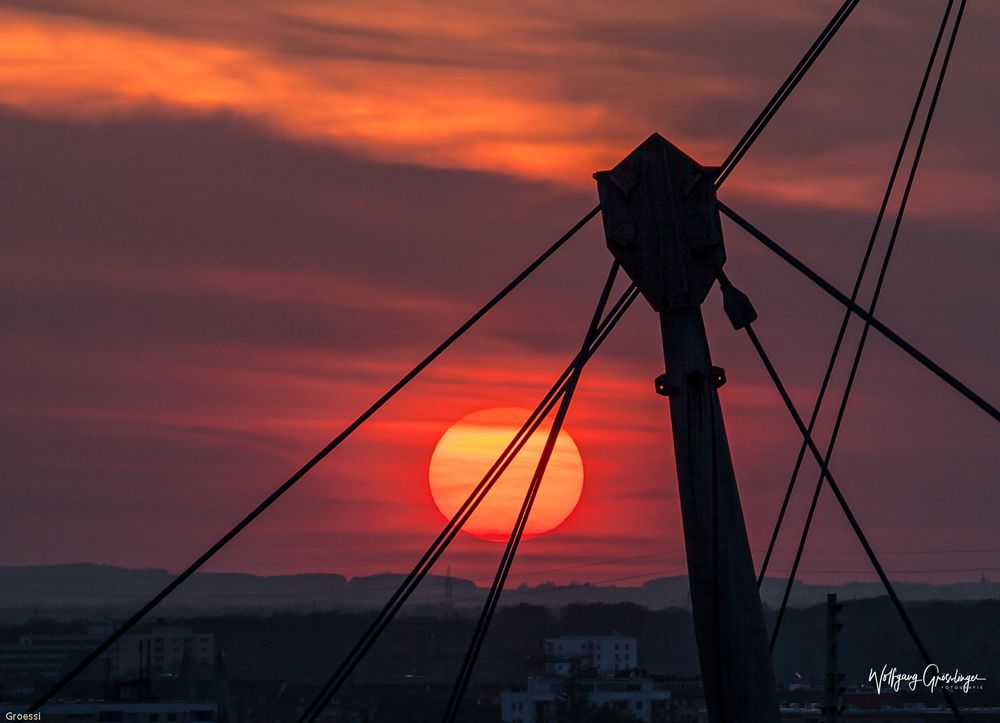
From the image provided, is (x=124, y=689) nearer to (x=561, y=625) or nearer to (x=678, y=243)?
(x=561, y=625)

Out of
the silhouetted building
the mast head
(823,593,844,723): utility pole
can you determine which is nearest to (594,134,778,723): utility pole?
the mast head

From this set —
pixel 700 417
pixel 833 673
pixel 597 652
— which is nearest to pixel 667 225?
pixel 700 417

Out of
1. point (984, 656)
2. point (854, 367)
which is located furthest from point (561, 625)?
point (854, 367)

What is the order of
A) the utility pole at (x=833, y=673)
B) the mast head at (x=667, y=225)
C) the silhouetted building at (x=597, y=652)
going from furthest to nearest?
1. the silhouetted building at (x=597, y=652)
2. the utility pole at (x=833, y=673)
3. the mast head at (x=667, y=225)

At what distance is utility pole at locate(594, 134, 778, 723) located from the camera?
16.4 m

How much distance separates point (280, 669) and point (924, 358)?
4223 inches

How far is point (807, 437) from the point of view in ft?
57.4

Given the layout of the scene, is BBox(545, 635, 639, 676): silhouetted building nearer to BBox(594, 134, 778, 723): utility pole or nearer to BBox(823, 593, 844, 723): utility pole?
BBox(823, 593, 844, 723): utility pole

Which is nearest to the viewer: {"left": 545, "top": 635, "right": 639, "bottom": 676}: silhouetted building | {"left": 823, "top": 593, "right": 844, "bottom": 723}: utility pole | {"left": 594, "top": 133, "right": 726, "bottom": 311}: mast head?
{"left": 594, "top": 133, "right": 726, "bottom": 311}: mast head

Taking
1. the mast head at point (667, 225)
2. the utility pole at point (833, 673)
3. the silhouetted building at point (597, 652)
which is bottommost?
the utility pole at point (833, 673)

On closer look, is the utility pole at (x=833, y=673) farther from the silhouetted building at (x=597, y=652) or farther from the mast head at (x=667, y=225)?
the silhouetted building at (x=597, y=652)

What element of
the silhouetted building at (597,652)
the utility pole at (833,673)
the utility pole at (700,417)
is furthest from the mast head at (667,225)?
the silhouetted building at (597,652)

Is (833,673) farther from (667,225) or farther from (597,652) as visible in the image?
(597,652)

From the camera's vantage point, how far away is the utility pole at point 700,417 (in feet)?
53.8
